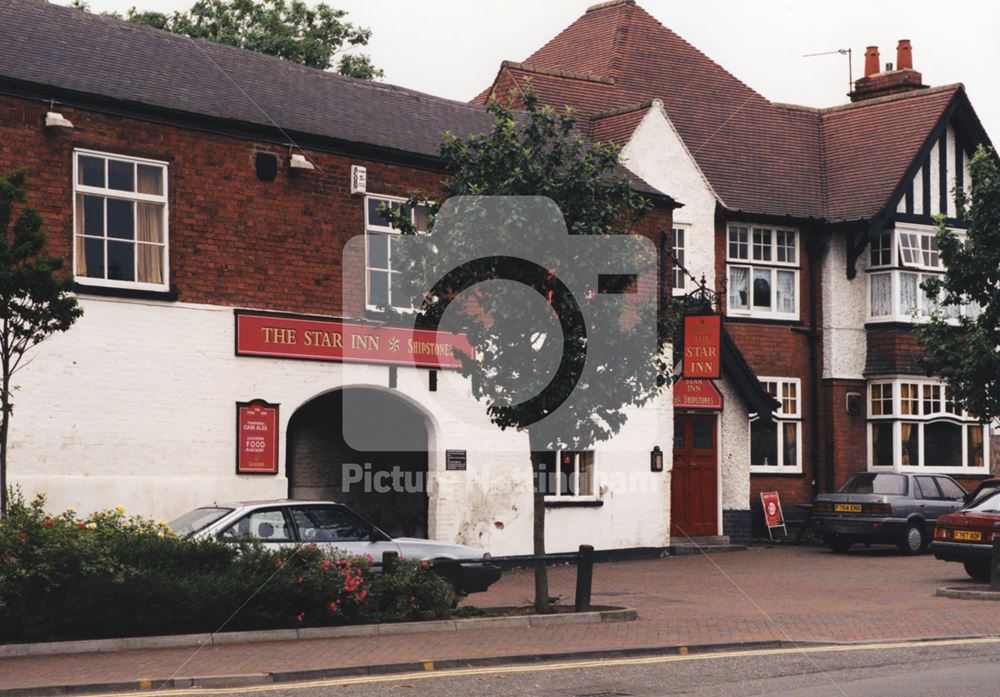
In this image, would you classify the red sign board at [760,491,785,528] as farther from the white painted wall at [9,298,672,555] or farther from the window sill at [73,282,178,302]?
the window sill at [73,282,178,302]

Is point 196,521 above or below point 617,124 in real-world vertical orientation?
below

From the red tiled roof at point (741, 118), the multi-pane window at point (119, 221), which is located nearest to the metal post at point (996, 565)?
the multi-pane window at point (119, 221)

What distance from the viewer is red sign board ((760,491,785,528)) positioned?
3094cm

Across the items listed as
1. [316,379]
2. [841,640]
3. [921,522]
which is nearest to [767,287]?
[921,522]

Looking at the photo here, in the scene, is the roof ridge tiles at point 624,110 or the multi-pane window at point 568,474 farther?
the roof ridge tiles at point 624,110

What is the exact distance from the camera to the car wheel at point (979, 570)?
21.6 meters

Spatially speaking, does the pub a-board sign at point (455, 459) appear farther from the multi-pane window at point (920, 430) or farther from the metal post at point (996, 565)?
the multi-pane window at point (920, 430)

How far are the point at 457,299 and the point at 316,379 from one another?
5.56m

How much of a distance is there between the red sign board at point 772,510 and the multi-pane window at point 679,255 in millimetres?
4946

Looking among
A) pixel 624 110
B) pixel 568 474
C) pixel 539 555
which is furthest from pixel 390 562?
pixel 624 110

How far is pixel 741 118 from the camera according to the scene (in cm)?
3491

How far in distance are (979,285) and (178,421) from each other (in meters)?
13.5

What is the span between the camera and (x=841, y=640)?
14930 mm

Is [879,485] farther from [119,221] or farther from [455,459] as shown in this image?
[119,221]
